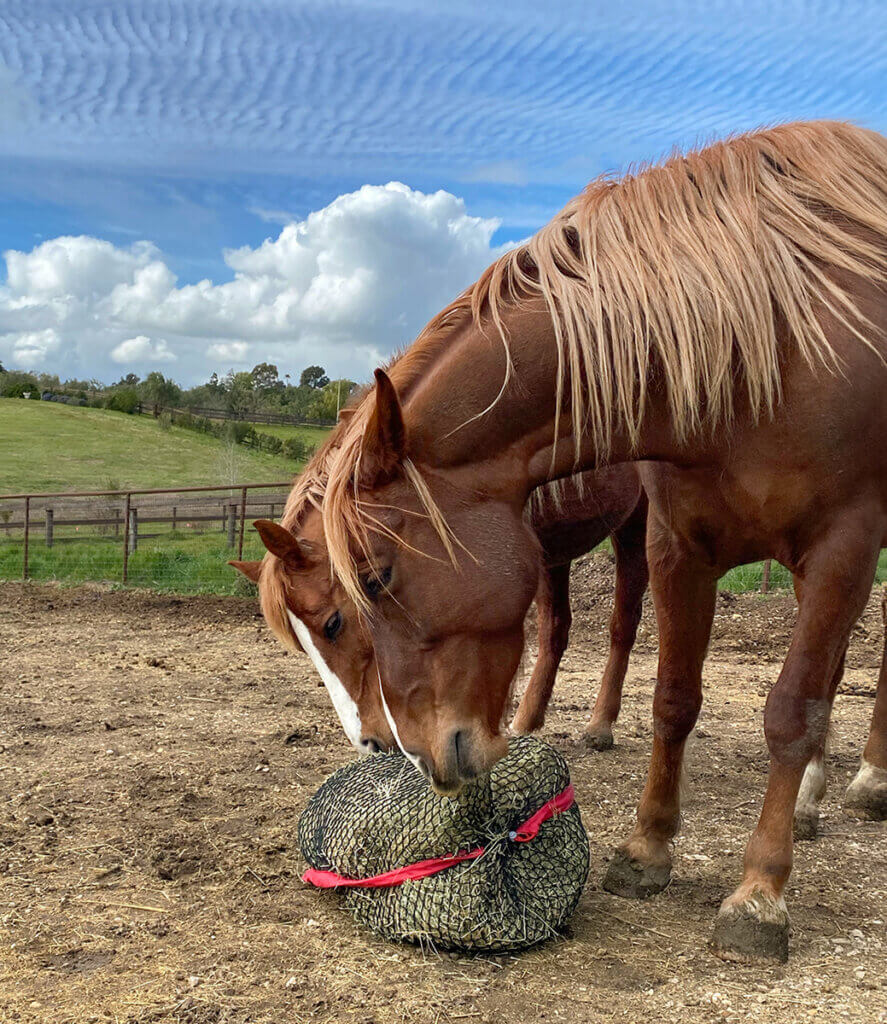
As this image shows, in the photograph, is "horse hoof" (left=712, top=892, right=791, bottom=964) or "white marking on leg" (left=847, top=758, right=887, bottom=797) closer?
"horse hoof" (left=712, top=892, right=791, bottom=964)

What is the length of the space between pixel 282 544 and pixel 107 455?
30313 millimetres

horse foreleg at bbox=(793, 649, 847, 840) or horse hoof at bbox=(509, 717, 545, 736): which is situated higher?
horse foreleg at bbox=(793, 649, 847, 840)

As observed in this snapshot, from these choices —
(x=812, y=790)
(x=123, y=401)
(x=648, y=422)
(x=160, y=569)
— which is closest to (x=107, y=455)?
(x=123, y=401)

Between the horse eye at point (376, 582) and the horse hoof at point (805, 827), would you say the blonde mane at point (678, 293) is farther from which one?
the horse hoof at point (805, 827)

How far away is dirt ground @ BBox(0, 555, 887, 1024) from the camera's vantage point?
2.06 m

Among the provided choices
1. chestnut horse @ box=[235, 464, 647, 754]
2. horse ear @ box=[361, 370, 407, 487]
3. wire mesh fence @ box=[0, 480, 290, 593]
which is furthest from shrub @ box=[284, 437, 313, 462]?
horse ear @ box=[361, 370, 407, 487]

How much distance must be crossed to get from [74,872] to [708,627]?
221cm

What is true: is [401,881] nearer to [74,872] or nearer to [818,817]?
[74,872]

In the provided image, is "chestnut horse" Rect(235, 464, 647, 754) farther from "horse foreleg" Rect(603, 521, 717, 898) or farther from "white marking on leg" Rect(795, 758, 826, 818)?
"white marking on leg" Rect(795, 758, 826, 818)

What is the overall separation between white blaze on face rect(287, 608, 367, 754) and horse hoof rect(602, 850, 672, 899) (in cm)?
88

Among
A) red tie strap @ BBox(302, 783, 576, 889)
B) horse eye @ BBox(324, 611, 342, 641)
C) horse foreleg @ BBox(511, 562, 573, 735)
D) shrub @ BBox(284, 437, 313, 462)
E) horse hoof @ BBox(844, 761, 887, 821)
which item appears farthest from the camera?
shrub @ BBox(284, 437, 313, 462)

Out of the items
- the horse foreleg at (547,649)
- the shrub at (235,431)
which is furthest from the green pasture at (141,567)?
the shrub at (235,431)

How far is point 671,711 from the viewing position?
2.83 metres

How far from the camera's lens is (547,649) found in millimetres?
4504
